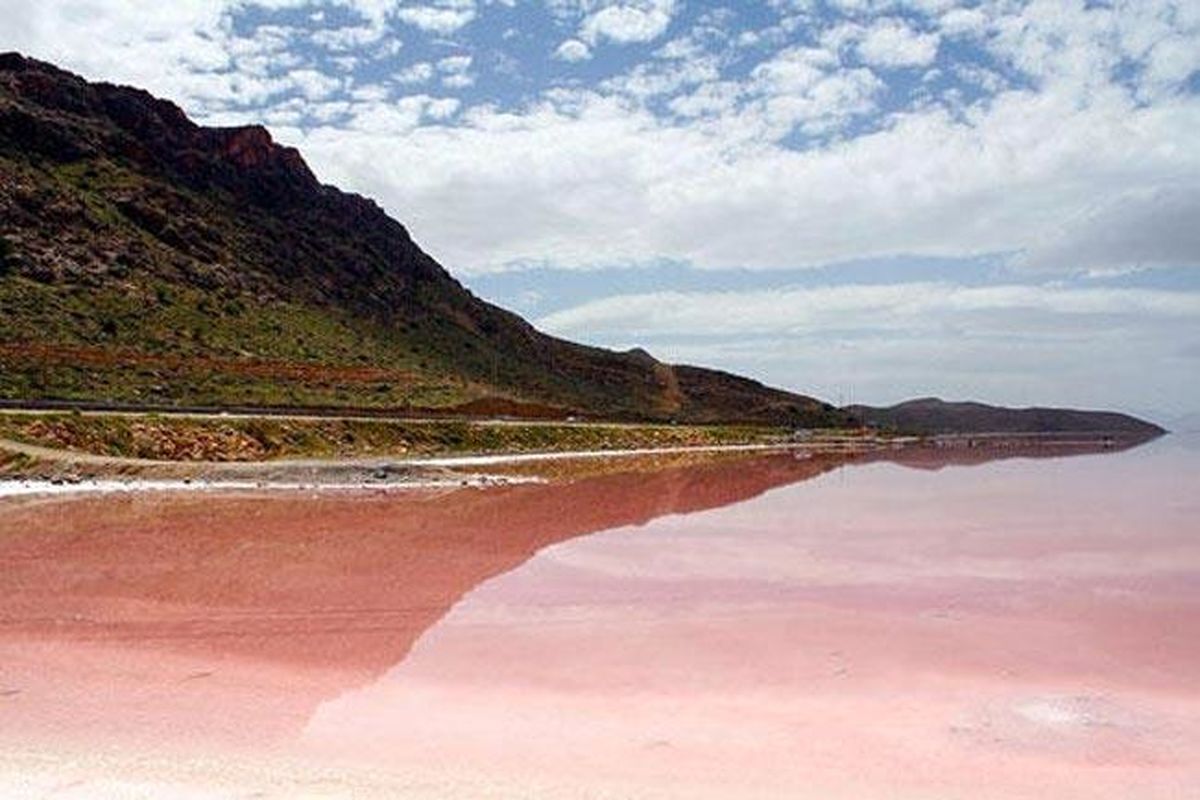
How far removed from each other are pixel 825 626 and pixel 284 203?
118068 mm

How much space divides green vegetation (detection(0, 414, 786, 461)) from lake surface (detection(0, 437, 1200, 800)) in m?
13.5

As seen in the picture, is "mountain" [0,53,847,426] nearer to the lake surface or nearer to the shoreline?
the shoreline

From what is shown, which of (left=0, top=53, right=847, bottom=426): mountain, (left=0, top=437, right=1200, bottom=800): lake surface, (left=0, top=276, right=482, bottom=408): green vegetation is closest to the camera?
(left=0, top=437, right=1200, bottom=800): lake surface

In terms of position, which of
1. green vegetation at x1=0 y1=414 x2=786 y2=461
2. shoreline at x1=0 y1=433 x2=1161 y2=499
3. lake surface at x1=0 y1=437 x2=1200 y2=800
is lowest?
lake surface at x1=0 y1=437 x2=1200 y2=800

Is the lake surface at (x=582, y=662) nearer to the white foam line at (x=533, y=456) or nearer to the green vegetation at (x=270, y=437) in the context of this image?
the green vegetation at (x=270, y=437)

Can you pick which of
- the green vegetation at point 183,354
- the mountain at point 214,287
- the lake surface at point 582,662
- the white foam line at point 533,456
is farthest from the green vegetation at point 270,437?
the lake surface at point 582,662

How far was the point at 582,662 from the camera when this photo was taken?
12438 mm

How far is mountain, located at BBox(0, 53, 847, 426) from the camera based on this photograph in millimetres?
67500

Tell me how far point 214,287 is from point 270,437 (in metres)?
48.7

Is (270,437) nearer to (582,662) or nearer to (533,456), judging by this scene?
(533,456)

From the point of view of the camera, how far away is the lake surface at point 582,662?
28.1ft

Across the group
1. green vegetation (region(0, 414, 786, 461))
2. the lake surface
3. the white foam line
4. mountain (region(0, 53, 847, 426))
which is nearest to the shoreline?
the white foam line

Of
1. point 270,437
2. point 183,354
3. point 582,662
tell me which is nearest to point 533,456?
point 270,437

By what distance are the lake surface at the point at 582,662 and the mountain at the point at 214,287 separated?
4157 cm
